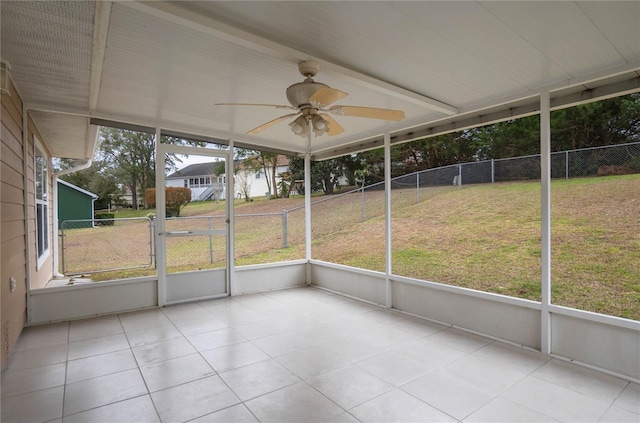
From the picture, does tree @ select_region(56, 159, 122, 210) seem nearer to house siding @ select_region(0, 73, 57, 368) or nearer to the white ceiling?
house siding @ select_region(0, 73, 57, 368)

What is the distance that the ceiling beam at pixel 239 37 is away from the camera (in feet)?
5.89

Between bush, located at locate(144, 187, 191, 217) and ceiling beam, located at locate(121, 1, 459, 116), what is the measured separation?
9.84 feet

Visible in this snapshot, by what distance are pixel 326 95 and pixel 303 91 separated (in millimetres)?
187

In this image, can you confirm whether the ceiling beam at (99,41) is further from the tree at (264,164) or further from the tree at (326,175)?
the tree at (326,175)

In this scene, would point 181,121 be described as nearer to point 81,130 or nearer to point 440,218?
point 81,130

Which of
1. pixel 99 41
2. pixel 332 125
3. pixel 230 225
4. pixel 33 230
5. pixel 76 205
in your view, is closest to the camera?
pixel 99 41

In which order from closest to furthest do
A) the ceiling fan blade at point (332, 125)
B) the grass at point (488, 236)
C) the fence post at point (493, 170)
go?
the ceiling fan blade at point (332, 125) < the grass at point (488, 236) < the fence post at point (493, 170)

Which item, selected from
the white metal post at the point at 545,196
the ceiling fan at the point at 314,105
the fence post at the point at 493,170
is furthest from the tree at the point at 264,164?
the white metal post at the point at 545,196

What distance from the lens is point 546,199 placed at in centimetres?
295

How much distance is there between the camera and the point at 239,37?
6.73 feet

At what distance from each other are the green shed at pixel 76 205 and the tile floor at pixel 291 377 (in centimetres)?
165

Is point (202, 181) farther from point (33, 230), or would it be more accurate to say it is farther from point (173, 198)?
point (33, 230)

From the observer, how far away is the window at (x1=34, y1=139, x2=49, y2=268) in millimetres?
4324

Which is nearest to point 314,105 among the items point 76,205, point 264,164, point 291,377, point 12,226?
point 291,377
